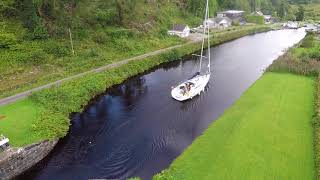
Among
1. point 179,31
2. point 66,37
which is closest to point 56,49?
point 66,37

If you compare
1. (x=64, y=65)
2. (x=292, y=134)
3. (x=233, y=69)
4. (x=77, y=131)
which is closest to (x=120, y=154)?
(x=77, y=131)

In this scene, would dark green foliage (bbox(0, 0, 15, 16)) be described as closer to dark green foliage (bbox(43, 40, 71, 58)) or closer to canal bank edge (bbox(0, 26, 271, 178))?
dark green foliage (bbox(43, 40, 71, 58))

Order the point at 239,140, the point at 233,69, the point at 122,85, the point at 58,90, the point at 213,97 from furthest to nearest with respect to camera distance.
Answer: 1. the point at 233,69
2. the point at 122,85
3. the point at 213,97
4. the point at 58,90
5. the point at 239,140

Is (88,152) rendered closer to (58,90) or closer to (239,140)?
(58,90)

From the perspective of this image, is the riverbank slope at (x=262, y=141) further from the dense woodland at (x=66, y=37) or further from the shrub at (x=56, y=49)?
the shrub at (x=56, y=49)

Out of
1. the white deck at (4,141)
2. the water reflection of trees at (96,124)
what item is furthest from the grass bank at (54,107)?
the water reflection of trees at (96,124)

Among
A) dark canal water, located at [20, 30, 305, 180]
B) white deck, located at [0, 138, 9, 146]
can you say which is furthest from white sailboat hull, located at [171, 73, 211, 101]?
white deck, located at [0, 138, 9, 146]

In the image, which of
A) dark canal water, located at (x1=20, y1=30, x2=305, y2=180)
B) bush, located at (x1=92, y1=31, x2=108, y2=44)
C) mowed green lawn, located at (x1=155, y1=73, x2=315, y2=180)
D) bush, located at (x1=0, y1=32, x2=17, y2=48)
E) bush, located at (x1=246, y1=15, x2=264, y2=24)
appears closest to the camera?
mowed green lawn, located at (x1=155, y1=73, x2=315, y2=180)
